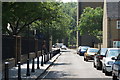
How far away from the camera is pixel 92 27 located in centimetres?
6981

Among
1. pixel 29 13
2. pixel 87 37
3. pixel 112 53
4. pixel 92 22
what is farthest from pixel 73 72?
pixel 87 37

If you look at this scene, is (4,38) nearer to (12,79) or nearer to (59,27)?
(12,79)

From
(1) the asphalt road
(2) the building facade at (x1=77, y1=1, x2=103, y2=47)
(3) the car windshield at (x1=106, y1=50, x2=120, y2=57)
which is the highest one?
(2) the building facade at (x1=77, y1=1, x2=103, y2=47)

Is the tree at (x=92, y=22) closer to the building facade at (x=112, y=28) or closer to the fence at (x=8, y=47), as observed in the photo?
the building facade at (x=112, y=28)

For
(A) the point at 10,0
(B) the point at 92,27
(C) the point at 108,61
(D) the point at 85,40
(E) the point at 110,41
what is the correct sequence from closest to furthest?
(C) the point at 108,61 → (A) the point at 10,0 → (E) the point at 110,41 → (B) the point at 92,27 → (D) the point at 85,40

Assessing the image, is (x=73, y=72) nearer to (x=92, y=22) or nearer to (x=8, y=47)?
(x=8, y=47)

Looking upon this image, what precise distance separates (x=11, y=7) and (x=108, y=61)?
6.64 meters

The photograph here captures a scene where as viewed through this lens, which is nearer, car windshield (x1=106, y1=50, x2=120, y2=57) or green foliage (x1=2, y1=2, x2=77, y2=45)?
car windshield (x1=106, y1=50, x2=120, y2=57)

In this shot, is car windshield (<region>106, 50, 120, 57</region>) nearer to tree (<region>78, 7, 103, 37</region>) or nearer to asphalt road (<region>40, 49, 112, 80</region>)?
asphalt road (<region>40, 49, 112, 80</region>)

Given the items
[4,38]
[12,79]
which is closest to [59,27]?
[4,38]

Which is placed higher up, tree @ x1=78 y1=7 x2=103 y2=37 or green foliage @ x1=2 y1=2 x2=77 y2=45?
tree @ x1=78 y1=7 x2=103 y2=37

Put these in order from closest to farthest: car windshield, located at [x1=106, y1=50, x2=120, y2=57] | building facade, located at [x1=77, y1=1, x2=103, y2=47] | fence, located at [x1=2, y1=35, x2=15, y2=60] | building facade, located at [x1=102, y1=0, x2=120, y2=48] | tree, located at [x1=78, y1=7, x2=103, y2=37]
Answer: car windshield, located at [x1=106, y1=50, x2=120, y2=57]
fence, located at [x1=2, y1=35, x2=15, y2=60]
building facade, located at [x1=102, y1=0, x2=120, y2=48]
tree, located at [x1=78, y1=7, x2=103, y2=37]
building facade, located at [x1=77, y1=1, x2=103, y2=47]

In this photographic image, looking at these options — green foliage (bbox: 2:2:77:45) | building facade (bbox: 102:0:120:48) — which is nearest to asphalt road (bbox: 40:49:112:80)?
green foliage (bbox: 2:2:77:45)

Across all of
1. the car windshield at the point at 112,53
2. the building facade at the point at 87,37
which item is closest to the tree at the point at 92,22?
the building facade at the point at 87,37
